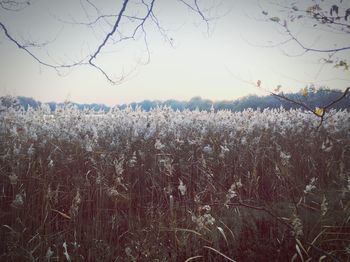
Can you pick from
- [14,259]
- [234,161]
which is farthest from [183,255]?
[234,161]

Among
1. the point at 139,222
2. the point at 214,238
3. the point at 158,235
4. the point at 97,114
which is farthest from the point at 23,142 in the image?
the point at 97,114

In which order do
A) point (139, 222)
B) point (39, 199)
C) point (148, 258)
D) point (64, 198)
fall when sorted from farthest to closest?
1. point (64, 198)
2. point (39, 199)
3. point (139, 222)
4. point (148, 258)

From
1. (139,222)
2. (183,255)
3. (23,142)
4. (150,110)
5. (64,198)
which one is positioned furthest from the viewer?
(150,110)

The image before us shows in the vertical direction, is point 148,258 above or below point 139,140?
below

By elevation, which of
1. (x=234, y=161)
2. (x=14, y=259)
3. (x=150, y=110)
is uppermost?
(x=150, y=110)

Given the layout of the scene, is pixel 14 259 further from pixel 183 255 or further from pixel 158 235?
pixel 183 255

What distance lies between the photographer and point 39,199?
380cm

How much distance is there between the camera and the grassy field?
9.70ft

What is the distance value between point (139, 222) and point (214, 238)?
3.01 ft

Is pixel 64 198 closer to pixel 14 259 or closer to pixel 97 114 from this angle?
pixel 14 259

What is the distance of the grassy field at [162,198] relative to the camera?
9.70 feet

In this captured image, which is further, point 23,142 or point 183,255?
point 23,142

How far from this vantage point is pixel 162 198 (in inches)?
173

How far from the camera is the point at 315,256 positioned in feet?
9.32
